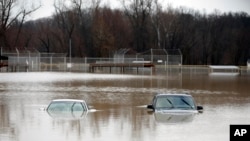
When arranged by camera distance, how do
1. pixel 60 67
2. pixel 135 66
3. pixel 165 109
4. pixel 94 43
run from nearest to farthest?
pixel 165 109 < pixel 135 66 < pixel 60 67 < pixel 94 43

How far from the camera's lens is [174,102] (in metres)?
20.2

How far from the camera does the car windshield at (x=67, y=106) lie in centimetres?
2134

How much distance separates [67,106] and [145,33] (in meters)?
78.0

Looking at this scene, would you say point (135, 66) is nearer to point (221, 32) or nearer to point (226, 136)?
point (221, 32)

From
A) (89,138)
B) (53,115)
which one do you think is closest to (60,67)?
(53,115)

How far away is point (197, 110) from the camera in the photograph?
20.7 meters

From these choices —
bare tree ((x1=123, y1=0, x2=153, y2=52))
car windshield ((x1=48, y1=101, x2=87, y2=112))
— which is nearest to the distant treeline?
bare tree ((x1=123, y1=0, x2=153, y2=52))

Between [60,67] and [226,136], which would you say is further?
[60,67]

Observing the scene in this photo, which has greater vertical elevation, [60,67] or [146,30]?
[146,30]

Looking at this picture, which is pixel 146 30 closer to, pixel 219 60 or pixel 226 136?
pixel 219 60

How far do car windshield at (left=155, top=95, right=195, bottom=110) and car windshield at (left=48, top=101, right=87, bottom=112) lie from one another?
3.39m

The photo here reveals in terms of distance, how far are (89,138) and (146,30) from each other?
84.8m

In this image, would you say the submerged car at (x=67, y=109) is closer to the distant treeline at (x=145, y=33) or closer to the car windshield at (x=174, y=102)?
the car windshield at (x=174, y=102)

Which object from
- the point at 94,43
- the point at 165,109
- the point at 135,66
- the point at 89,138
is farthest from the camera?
the point at 94,43
